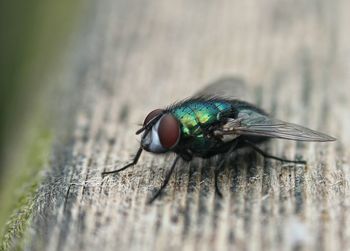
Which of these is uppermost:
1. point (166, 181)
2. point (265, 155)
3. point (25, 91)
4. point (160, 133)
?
point (25, 91)

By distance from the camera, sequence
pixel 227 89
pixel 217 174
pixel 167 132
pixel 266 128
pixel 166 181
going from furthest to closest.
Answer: pixel 227 89 < pixel 266 128 < pixel 167 132 < pixel 217 174 < pixel 166 181

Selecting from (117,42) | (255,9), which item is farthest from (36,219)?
(255,9)

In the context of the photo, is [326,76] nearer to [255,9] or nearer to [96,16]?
[255,9]

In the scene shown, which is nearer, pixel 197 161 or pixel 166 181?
pixel 166 181

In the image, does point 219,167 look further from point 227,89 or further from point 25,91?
point 25,91

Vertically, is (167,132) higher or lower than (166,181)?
higher

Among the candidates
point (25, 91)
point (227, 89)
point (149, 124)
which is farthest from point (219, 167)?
point (25, 91)

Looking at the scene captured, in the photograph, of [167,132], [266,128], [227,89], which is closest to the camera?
[167,132]

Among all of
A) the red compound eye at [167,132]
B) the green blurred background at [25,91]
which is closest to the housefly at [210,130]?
the red compound eye at [167,132]

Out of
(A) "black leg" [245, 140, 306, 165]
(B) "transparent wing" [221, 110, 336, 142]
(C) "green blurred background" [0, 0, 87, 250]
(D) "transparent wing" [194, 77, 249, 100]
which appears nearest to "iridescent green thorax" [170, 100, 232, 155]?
(B) "transparent wing" [221, 110, 336, 142]
